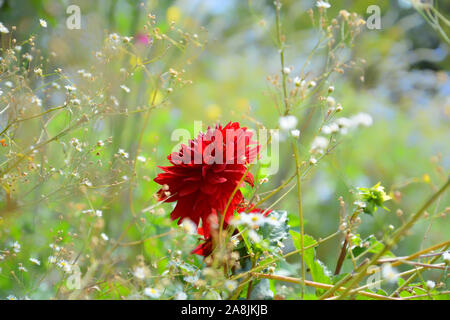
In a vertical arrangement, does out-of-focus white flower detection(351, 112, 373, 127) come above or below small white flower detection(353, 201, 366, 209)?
above

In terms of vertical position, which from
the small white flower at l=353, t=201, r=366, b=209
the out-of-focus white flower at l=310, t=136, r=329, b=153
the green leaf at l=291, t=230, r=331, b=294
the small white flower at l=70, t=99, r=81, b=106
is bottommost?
the green leaf at l=291, t=230, r=331, b=294

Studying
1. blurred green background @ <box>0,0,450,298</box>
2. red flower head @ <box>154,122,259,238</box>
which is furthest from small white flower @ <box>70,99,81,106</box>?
blurred green background @ <box>0,0,450,298</box>

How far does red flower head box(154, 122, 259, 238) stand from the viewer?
0.27m

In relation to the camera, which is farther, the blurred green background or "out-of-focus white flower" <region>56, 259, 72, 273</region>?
the blurred green background

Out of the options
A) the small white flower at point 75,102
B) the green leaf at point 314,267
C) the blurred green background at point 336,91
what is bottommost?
the green leaf at point 314,267

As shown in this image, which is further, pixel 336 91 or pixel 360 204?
pixel 336 91

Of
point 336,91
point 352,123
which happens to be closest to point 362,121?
point 352,123

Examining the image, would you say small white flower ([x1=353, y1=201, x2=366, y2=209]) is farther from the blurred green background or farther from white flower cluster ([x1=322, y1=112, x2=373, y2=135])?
the blurred green background

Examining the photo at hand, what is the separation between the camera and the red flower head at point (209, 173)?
275 mm

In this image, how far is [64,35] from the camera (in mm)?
501

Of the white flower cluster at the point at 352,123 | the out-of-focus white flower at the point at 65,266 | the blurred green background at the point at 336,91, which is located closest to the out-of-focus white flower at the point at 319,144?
the white flower cluster at the point at 352,123

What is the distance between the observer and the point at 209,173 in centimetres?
28

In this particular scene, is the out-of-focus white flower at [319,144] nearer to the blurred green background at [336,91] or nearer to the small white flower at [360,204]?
the small white flower at [360,204]

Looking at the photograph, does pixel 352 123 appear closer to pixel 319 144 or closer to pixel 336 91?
pixel 319 144
